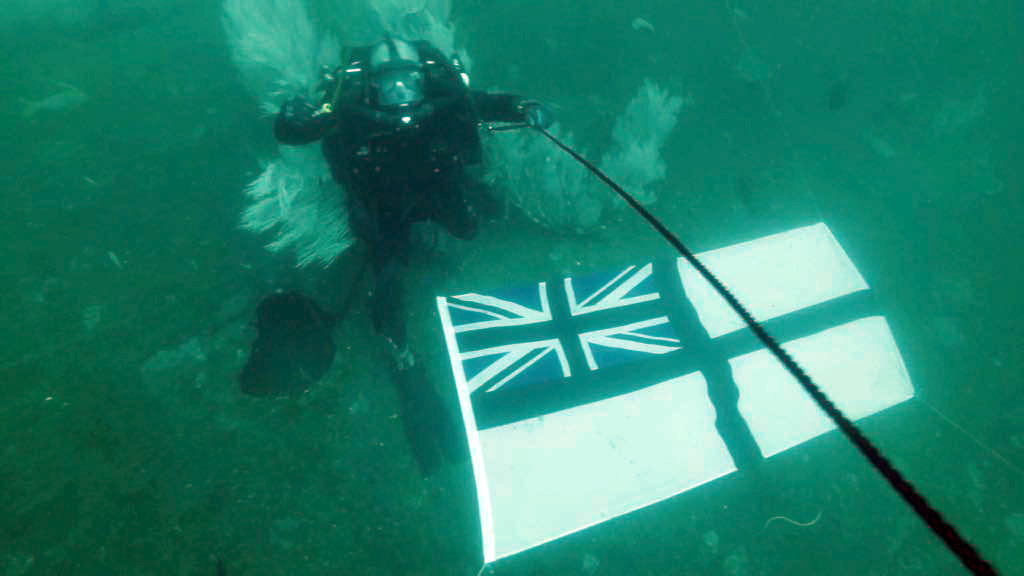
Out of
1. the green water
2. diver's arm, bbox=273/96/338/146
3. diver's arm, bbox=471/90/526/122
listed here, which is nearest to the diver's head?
diver's arm, bbox=273/96/338/146

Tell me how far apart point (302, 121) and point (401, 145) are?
50 cm

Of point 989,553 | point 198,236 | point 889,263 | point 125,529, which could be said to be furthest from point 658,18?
point 125,529

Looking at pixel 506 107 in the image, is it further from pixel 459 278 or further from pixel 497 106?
pixel 459 278

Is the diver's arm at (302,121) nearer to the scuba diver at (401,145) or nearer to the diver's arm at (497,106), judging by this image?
the scuba diver at (401,145)

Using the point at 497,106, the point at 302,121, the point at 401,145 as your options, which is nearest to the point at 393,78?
the point at 401,145

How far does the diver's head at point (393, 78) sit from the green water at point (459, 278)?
1.08 meters

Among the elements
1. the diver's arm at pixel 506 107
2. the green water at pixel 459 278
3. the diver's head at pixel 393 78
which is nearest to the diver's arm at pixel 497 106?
the diver's arm at pixel 506 107

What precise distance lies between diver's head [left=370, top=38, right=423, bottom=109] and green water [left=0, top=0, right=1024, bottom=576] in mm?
1079

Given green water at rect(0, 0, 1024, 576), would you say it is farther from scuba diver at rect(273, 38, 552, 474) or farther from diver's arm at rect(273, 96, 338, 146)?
diver's arm at rect(273, 96, 338, 146)

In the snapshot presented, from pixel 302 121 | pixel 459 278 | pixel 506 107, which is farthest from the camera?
pixel 459 278

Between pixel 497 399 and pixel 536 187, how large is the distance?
5.33ft

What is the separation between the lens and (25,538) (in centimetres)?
202

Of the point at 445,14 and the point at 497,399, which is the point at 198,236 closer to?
the point at 497,399

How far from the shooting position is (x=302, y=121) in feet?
7.91
